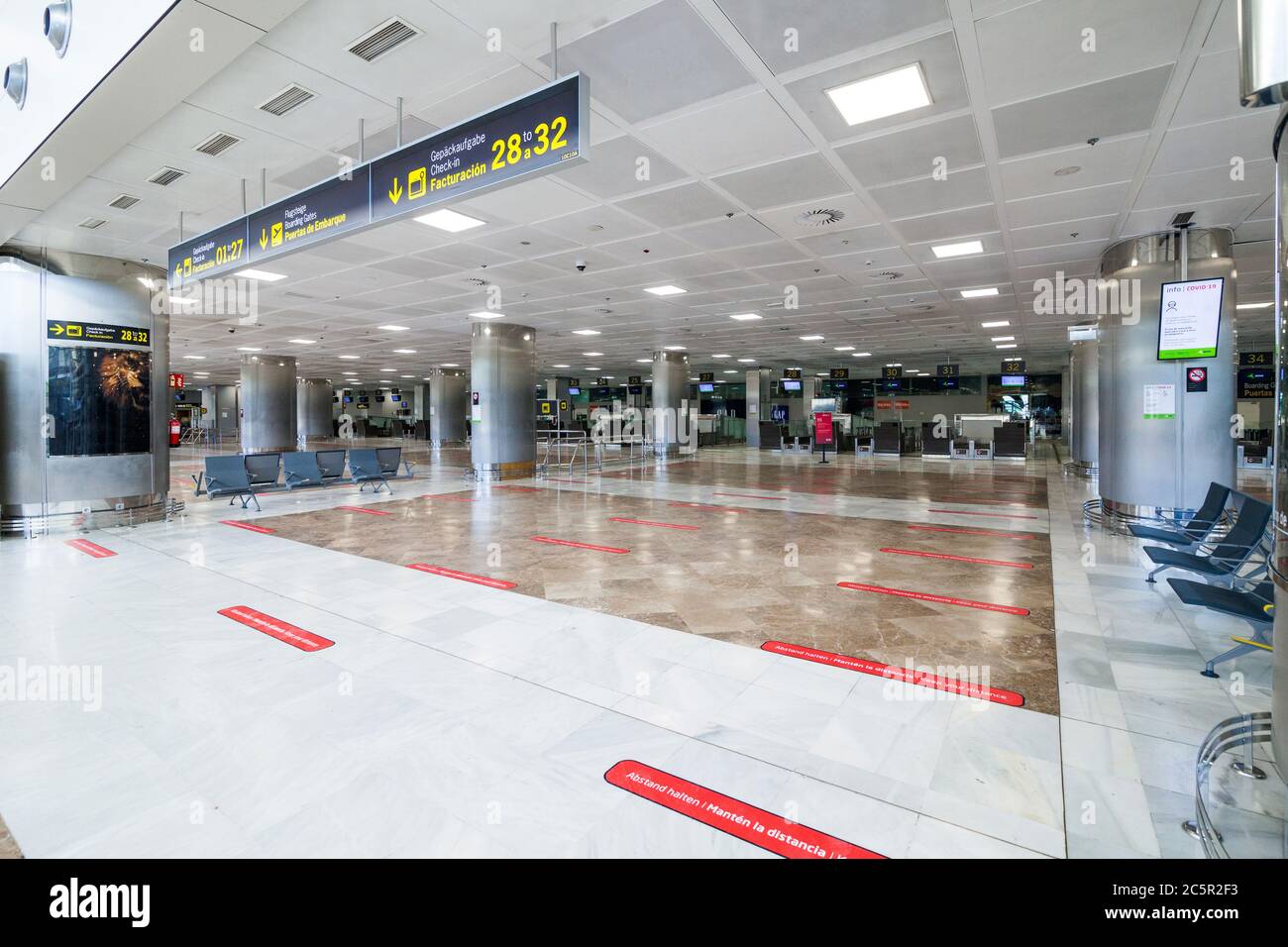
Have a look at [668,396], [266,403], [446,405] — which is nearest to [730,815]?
[668,396]

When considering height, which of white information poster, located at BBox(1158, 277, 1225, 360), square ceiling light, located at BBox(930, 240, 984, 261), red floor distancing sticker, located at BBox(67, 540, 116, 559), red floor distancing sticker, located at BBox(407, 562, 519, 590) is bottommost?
red floor distancing sticker, located at BBox(407, 562, 519, 590)

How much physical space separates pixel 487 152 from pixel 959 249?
7407 mm

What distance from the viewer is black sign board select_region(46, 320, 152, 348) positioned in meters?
8.51

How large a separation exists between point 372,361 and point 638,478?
15682 millimetres

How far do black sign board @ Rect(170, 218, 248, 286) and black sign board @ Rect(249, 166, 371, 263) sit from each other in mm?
297

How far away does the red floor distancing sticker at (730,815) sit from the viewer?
2.23 m

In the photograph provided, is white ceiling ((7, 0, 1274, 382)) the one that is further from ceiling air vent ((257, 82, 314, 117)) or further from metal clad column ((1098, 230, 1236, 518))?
metal clad column ((1098, 230, 1236, 518))

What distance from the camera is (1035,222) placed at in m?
7.68

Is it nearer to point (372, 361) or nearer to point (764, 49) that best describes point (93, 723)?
point (764, 49)

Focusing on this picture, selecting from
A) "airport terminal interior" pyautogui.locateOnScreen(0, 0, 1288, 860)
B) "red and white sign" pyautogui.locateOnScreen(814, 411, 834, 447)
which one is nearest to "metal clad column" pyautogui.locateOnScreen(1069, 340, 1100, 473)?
"airport terminal interior" pyautogui.locateOnScreen(0, 0, 1288, 860)

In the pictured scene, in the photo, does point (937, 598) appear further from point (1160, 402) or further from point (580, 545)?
point (1160, 402)

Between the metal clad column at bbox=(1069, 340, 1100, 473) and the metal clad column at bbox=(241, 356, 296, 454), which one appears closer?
the metal clad column at bbox=(1069, 340, 1100, 473)

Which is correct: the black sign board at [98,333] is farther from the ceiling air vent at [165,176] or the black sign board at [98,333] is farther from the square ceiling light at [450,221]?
the square ceiling light at [450,221]
